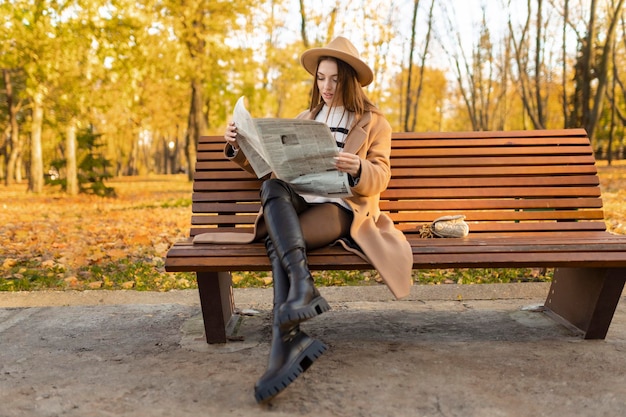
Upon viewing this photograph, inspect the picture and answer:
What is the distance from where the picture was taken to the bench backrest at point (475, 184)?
4090 mm

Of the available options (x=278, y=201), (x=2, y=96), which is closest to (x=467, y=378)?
(x=278, y=201)

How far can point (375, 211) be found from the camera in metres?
3.69

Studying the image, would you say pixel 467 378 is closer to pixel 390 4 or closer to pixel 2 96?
pixel 390 4

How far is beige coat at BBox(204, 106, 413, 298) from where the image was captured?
3188 mm

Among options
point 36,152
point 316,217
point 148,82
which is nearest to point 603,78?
point 316,217

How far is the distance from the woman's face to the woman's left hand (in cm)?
62

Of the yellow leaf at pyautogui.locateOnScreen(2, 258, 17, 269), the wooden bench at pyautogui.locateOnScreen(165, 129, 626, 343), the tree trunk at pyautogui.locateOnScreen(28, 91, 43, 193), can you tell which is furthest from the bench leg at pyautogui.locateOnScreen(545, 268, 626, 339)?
the tree trunk at pyautogui.locateOnScreen(28, 91, 43, 193)

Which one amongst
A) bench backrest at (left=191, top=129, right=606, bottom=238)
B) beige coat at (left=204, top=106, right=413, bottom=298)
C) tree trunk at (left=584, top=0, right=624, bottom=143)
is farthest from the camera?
tree trunk at (left=584, top=0, right=624, bottom=143)

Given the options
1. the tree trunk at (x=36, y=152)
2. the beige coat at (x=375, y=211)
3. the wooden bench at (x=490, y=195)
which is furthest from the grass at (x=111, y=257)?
the tree trunk at (x=36, y=152)

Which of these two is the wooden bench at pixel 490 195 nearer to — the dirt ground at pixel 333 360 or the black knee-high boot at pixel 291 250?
the dirt ground at pixel 333 360

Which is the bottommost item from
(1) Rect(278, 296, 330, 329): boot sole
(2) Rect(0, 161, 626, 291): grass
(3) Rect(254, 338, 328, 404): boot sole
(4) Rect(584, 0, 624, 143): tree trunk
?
(2) Rect(0, 161, 626, 291): grass

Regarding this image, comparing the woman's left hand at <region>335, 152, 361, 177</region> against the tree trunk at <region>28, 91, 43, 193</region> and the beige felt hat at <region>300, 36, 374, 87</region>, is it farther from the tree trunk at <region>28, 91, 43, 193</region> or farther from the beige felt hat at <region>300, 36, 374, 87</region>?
the tree trunk at <region>28, 91, 43, 193</region>

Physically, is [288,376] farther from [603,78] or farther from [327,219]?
[603,78]

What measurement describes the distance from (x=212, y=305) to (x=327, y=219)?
2.61 feet
